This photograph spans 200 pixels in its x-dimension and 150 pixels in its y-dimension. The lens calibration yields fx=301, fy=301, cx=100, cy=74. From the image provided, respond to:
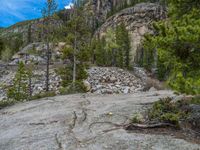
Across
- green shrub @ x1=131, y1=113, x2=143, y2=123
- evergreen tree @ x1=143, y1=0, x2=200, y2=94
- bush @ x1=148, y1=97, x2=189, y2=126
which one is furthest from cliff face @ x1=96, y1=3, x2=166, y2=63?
evergreen tree @ x1=143, y1=0, x2=200, y2=94

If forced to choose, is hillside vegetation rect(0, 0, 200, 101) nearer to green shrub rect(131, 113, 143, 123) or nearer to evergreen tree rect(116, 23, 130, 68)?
evergreen tree rect(116, 23, 130, 68)

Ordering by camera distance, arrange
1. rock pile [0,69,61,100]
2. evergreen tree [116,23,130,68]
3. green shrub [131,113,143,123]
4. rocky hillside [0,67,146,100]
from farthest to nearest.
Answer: evergreen tree [116,23,130,68] < rocky hillside [0,67,146,100] < rock pile [0,69,61,100] < green shrub [131,113,143,123]

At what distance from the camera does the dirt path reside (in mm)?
9172

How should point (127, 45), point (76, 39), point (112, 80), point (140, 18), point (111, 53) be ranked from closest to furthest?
point (76, 39), point (112, 80), point (127, 45), point (111, 53), point (140, 18)

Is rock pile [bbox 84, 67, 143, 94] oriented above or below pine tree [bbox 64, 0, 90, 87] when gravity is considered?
below

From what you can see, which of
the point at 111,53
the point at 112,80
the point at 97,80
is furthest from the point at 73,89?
the point at 111,53

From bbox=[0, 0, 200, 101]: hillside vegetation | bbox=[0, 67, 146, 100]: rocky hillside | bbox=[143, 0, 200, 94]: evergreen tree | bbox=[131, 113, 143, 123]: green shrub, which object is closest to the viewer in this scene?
bbox=[143, 0, 200, 94]: evergreen tree

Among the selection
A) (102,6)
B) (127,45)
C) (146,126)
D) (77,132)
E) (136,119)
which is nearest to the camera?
(77,132)

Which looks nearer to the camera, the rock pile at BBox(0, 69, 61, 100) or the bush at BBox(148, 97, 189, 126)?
the bush at BBox(148, 97, 189, 126)

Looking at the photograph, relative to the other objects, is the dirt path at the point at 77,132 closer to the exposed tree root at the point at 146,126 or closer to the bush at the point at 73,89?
the exposed tree root at the point at 146,126

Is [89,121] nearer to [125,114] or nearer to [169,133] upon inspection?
[125,114]

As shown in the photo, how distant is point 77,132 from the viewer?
10.6 m

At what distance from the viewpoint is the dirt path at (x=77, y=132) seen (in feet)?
30.1

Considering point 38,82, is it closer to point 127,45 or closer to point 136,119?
point 127,45
